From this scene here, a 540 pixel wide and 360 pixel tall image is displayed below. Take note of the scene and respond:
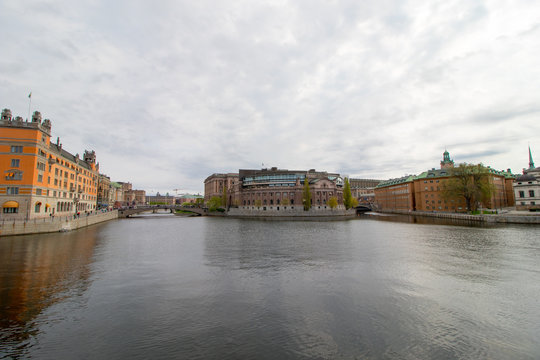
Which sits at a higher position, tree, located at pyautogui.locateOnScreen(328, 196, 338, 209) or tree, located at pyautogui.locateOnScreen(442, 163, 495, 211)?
tree, located at pyautogui.locateOnScreen(442, 163, 495, 211)

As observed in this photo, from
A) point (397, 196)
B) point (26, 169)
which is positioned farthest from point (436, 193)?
point (26, 169)

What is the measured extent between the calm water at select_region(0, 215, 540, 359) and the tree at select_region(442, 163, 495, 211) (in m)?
71.3

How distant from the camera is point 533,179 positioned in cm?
8381

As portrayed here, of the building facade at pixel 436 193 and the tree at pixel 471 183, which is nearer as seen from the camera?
the tree at pixel 471 183

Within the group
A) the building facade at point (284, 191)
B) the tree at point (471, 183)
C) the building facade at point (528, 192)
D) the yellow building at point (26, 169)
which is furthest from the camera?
the building facade at point (284, 191)

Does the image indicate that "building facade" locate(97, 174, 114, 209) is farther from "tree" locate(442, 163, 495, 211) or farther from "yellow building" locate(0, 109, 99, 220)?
"tree" locate(442, 163, 495, 211)

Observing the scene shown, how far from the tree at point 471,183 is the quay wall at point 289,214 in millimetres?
42954

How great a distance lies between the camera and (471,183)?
9119 cm

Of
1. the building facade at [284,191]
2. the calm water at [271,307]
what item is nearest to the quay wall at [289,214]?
the building facade at [284,191]

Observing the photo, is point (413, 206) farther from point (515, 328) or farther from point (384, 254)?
point (515, 328)

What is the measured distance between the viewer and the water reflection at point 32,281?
13.4 meters

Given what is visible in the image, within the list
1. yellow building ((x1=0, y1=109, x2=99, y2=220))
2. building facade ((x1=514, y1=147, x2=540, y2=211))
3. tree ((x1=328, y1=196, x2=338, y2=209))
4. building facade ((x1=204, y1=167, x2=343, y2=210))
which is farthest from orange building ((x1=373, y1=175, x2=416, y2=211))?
yellow building ((x1=0, y1=109, x2=99, y2=220))

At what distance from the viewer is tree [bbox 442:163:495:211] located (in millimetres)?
88875

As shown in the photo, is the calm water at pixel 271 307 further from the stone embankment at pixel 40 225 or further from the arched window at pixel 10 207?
the arched window at pixel 10 207
